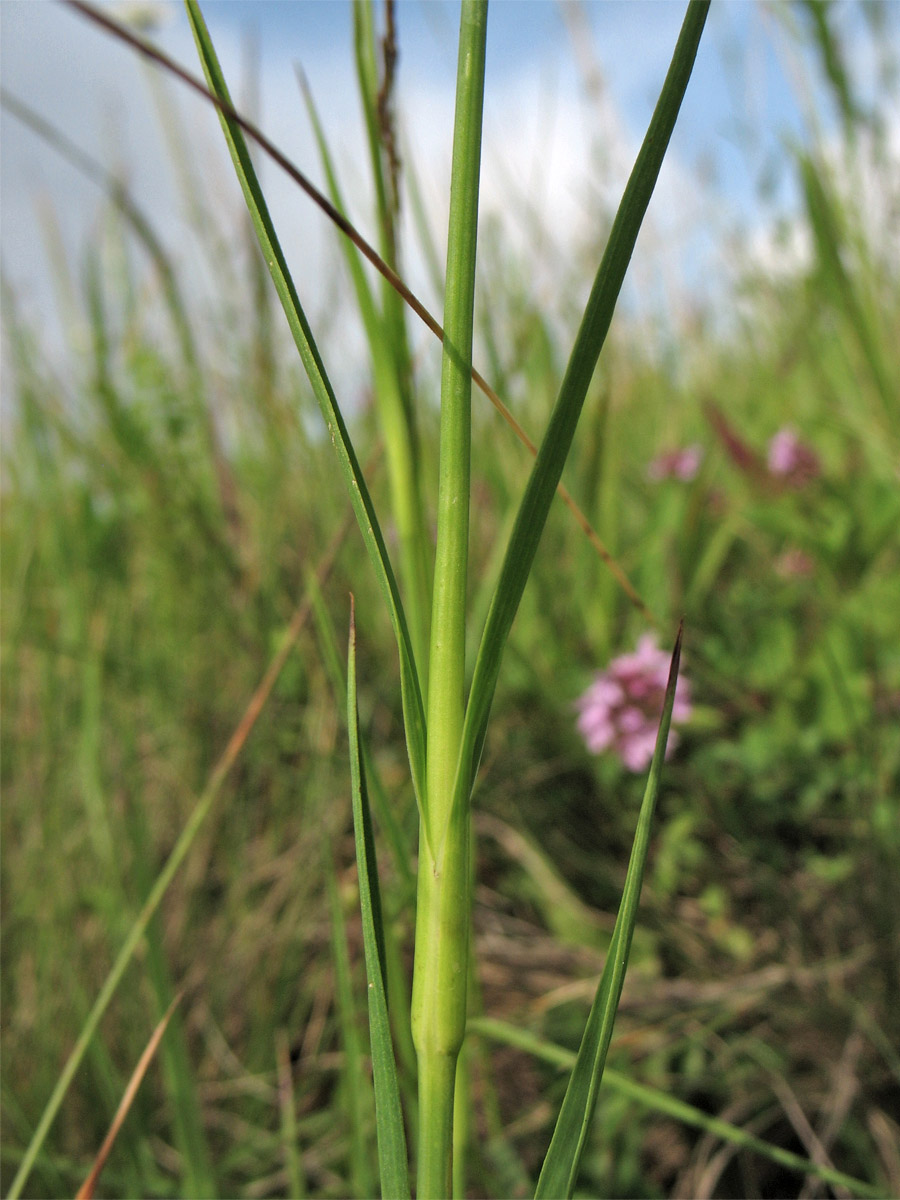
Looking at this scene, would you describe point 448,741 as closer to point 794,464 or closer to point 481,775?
point 481,775

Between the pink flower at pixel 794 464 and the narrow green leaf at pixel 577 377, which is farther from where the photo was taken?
the pink flower at pixel 794 464

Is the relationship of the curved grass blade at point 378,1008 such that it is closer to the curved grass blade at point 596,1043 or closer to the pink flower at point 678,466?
the curved grass blade at point 596,1043

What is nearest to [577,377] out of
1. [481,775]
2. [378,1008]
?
[378,1008]

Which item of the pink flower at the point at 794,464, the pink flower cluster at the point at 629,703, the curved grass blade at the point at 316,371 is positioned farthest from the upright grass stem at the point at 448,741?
the pink flower at the point at 794,464

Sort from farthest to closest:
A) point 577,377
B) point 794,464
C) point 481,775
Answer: point 794,464
point 481,775
point 577,377

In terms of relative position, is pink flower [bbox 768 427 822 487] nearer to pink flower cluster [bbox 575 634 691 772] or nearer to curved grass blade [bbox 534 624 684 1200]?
pink flower cluster [bbox 575 634 691 772]

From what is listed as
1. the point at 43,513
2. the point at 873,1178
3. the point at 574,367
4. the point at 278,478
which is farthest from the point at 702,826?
the point at 43,513
